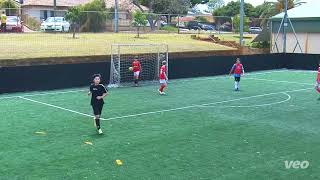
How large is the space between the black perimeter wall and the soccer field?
3.48ft

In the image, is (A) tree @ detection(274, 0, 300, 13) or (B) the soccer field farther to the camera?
(A) tree @ detection(274, 0, 300, 13)

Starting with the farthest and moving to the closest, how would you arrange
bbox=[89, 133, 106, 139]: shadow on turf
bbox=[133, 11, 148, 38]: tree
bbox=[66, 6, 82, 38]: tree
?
1. bbox=[133, 11, 148, 38]: tree
2. bbox=[66, 6, 82, 38]: tree
3. bbox=[89, 133, 106, 139]: shadow on turf

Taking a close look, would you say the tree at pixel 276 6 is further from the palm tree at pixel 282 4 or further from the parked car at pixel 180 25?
the parked car at pixel 180 25

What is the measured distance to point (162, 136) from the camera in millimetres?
12742

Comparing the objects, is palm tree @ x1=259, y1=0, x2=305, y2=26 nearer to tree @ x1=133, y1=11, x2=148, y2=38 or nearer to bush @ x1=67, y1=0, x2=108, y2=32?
tree @ x1=133, y1=11, x2=148, y2=38

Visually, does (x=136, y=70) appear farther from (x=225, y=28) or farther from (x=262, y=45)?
(x=225, y=28)

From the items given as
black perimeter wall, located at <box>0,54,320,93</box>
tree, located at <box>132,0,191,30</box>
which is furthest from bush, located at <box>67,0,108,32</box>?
tree, located at <box>132,0,191,30</box>

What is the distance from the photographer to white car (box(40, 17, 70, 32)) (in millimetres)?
29344

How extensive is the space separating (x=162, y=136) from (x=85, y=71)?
12451mm

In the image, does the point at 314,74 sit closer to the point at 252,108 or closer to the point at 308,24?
the point at 308,24

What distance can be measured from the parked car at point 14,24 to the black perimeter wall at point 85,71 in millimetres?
5894

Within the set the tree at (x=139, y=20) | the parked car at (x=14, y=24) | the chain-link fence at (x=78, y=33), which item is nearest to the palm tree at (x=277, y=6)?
the chain-link fence at (x=78, y=33)

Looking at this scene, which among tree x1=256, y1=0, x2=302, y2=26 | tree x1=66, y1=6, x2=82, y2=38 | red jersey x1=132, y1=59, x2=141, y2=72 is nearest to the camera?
red jersey x1=132, y1=59, x2=141, y2=72

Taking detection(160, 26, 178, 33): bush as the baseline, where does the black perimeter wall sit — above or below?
below
